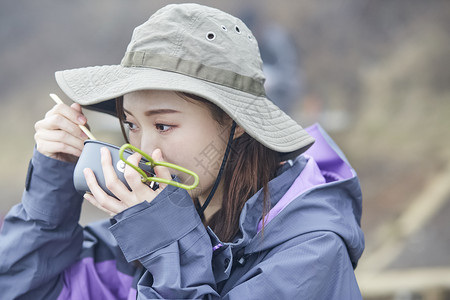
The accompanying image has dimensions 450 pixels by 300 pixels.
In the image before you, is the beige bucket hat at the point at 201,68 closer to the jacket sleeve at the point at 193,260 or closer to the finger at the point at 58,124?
the finger at the point at 58,124

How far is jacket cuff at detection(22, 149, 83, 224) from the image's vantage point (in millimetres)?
1121

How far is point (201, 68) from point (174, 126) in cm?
14

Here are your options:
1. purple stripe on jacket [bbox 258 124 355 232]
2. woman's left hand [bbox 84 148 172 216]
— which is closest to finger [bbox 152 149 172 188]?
woman's left hand [bbox 84 148 172 216]

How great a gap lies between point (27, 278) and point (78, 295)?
13cm

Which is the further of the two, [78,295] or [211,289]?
[78,295]

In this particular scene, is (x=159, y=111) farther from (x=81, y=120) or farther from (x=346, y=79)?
(x=346, y=79)

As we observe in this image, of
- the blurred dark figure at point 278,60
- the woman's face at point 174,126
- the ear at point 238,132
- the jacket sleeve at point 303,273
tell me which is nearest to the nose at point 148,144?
the woman's face at point 174,126

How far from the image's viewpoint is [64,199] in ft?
3.74

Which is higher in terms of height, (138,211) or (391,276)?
(138,211)

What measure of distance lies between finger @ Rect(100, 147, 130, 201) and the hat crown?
252 millimetres

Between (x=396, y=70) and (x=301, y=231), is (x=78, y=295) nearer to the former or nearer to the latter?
(x=301, y=231)

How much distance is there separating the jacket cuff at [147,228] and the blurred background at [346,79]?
2.68m

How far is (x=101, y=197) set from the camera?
925 millimetres

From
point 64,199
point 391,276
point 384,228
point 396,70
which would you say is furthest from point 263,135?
point 396,70
